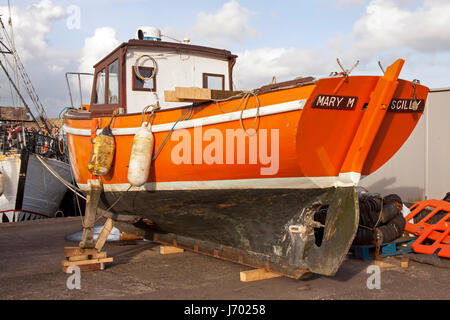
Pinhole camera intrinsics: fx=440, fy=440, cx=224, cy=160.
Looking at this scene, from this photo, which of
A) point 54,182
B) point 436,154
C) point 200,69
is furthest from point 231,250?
point 54,182

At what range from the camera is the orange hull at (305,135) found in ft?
13.5

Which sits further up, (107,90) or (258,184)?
(107,90)

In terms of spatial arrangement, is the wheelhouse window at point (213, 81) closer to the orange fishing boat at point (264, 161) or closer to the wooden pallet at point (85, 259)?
the orange fishing boat at point (264, 161)

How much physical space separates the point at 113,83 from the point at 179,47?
3.80ft

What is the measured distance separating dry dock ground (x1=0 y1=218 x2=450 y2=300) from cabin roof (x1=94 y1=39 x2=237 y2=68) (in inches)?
123

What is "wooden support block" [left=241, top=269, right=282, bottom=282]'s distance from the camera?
4.87 meters

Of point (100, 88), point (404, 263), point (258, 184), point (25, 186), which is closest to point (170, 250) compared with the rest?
point (258, 184)

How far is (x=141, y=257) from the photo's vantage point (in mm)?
6371

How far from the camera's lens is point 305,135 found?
A: 413 cm

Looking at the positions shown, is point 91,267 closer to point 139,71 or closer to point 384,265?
point 139,71

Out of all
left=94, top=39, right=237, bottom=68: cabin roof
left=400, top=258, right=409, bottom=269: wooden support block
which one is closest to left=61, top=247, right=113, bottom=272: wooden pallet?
left=94, top=39, right=237, bottom=68: cabin roof

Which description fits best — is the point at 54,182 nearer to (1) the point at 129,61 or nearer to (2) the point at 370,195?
(1) the point at 129,61

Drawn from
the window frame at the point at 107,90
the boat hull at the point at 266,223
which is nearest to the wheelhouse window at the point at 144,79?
the window frame at the point at 107,90

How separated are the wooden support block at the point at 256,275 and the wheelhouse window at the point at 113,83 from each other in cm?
329
